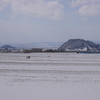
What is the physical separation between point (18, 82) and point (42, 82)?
143cm

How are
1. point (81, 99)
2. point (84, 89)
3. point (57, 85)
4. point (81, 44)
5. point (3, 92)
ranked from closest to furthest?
point (81, 99)
point (3, 92)
point (84, 89)
point (57, 85)
point (81, 44)

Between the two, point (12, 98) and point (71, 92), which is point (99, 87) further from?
point (12, 98)

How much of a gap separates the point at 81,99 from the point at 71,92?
113cm

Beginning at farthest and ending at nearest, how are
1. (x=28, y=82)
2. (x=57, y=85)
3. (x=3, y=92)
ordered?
(x=28, y=82), (x=57, y=85), (x=3, y=92)

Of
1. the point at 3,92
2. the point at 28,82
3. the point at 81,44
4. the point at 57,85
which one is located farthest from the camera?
the point at 81,44

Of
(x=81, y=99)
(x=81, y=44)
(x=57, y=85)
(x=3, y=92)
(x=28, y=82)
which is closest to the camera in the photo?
(x=81, y=99)

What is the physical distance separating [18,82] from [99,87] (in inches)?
184

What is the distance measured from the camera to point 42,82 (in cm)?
1214

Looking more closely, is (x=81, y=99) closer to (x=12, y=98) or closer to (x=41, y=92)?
(x=41, y=92)

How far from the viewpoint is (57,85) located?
11.4 m

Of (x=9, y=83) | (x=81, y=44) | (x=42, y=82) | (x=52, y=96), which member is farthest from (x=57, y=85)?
(x=81, y=44)

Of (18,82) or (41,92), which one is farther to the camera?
(18,82)

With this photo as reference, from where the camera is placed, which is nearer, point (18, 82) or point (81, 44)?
point (18, 82)

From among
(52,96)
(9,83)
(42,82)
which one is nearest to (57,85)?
(42,82)
